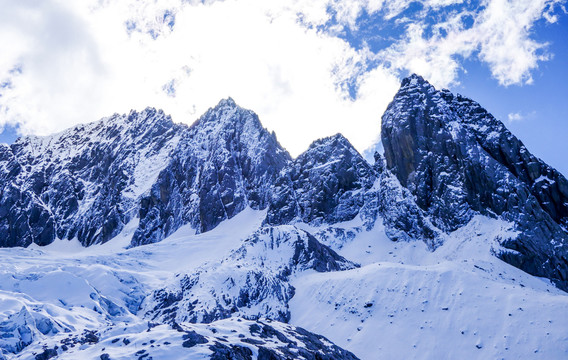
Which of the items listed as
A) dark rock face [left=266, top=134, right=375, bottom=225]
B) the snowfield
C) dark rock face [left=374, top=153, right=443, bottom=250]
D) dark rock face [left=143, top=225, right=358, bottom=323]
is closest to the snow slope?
the snowfield

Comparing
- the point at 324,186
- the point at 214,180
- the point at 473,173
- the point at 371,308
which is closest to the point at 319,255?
the point at 371,308

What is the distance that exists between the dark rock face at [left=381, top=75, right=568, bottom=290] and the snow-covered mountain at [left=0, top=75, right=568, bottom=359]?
14.7 inches

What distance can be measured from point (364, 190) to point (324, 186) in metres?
11.1

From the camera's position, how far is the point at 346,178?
468 feet

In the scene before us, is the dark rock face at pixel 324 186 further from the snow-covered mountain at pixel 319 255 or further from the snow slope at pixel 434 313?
the snow slope at pixel 434 313

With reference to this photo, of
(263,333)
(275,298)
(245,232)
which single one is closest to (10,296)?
(275,298)

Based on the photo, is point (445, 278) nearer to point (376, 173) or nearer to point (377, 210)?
point (377, 210)

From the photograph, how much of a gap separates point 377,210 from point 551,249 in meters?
44.0

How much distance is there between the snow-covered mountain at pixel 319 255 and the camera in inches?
2183

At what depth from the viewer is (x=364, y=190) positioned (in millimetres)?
139375

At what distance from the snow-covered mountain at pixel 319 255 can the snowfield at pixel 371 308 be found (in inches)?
10.1

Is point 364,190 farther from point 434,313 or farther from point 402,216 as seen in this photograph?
point 434,313

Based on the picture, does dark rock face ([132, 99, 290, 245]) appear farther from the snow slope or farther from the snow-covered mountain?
the snow slope

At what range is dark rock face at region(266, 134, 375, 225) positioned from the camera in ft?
451
